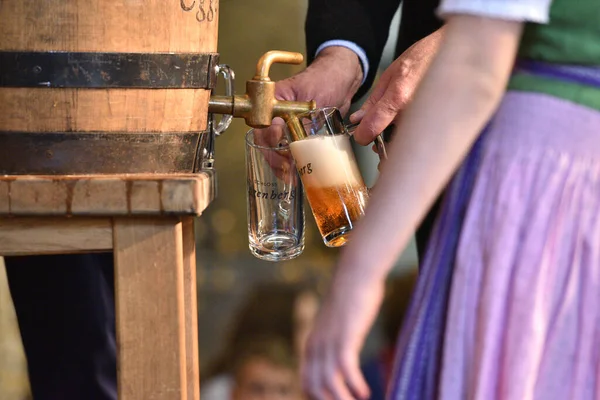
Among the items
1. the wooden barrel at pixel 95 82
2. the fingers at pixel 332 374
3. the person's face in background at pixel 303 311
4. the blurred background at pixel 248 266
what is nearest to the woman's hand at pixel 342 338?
the fingers at pixel 332 374

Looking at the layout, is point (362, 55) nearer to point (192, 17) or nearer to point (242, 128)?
point (192, 17)

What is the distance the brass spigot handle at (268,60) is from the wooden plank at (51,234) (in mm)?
299

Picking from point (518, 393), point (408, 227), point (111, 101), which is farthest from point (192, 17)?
point (518, 393)

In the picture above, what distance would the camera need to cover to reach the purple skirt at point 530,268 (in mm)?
662

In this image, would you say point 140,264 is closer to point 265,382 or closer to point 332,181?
point 332,181

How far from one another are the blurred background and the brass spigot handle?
4.61 ft

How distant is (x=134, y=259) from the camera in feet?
2.79

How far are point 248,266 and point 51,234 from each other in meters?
1.83

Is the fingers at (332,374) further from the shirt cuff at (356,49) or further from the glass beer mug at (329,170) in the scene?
the shirt cuff at (356,49)

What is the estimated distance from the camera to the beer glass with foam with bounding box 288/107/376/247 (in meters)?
1.02

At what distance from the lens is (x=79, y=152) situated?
0.88m

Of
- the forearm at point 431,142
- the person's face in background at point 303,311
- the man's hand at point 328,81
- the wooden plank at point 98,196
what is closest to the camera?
the forearm at point 431,142

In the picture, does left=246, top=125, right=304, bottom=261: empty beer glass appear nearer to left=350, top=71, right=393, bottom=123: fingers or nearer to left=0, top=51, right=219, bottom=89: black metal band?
left=350, top=71, right=393, bottom=123: fingers

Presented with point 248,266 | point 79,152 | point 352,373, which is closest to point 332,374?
point 352,373
